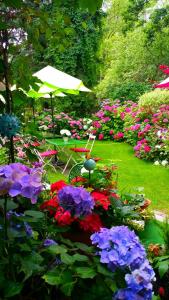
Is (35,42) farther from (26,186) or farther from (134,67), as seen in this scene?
(134,67)

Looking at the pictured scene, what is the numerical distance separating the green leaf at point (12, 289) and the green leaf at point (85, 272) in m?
0.20

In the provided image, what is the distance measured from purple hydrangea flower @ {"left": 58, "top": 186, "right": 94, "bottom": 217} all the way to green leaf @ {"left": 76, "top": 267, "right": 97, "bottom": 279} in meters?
0.40

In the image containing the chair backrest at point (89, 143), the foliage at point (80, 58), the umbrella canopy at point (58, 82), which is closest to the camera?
the umbrella canopy at point (58, 82)

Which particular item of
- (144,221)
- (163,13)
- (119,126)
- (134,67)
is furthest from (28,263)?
(163,13)

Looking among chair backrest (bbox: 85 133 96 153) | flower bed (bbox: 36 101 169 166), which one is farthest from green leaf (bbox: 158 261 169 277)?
chair backrest (bbox: 85 133 96 153)

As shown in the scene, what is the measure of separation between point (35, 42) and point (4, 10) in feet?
0.79

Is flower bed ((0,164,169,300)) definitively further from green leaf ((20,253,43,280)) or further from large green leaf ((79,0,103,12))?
large green leaf ((79,0,103,12))

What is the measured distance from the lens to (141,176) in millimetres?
8211

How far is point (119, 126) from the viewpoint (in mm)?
13977

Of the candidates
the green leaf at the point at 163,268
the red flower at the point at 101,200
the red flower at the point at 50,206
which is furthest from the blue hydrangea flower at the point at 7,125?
the green leaf at the point at 163,268

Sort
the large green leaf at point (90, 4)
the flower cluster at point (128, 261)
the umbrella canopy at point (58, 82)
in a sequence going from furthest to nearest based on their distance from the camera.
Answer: the umbrella canopy at point (58, 82) < the large green leaf at point (90, 4) < the flower cluster at point (128, 261)

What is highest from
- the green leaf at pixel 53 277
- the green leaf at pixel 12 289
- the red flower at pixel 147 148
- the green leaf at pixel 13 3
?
the green leaf at pixel 13 3

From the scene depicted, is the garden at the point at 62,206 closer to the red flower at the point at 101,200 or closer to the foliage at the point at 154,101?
the red flower at the point at 101,200

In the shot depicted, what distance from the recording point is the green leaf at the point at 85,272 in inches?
50.3
